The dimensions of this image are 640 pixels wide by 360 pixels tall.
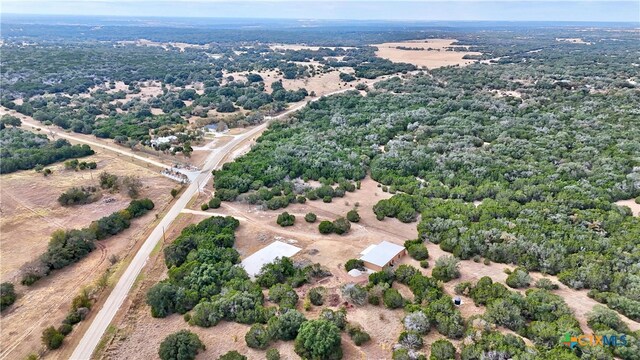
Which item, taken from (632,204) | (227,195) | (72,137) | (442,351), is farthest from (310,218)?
(72,137)

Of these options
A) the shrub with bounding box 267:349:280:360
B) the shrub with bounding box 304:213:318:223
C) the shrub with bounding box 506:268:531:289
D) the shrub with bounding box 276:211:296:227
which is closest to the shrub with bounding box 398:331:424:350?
the shrub with bounding box 267:349:280:360

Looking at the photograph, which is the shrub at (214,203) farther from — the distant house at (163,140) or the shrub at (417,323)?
the shrub at (417,323)

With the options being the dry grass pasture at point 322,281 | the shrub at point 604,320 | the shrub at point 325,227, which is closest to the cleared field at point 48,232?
the dry grass pasture at point 322,281

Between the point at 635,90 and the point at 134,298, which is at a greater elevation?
the point at 635,90

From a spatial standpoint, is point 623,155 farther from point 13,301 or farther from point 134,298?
point 13,301

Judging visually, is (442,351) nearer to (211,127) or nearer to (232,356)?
(232,356)

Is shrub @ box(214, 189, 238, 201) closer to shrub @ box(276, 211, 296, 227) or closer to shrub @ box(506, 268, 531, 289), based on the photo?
shrub @ box(276, 211, 296, 227)

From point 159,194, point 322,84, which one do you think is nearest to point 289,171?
point 159,194
